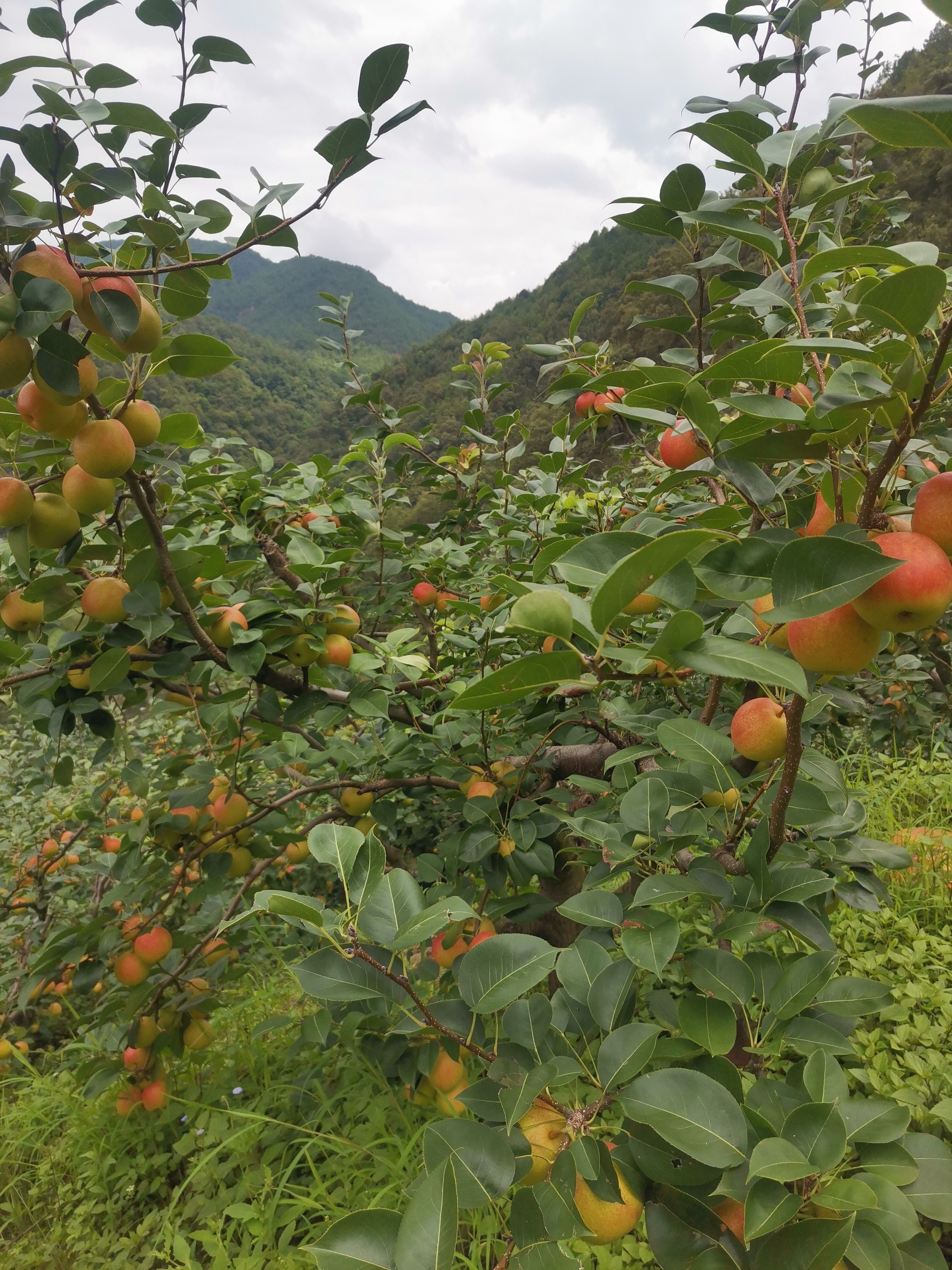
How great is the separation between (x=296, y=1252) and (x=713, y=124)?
1897 mm

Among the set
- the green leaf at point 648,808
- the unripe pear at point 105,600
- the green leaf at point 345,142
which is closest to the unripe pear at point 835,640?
the green leaf at point 648,808

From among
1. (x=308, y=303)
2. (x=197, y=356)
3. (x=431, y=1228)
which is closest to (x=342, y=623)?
(x=197, y=356)

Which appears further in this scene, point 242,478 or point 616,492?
point 616,492

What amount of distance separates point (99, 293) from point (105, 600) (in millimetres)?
420

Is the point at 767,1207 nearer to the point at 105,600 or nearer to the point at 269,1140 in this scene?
the point at 105,600

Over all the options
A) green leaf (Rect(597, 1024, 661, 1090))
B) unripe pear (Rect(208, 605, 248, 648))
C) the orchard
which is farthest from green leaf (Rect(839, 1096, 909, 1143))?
unripe pear (Rect(208, 605, 248, 648))

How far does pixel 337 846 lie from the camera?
0.57 metres

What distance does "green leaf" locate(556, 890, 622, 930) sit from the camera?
0.57 meters

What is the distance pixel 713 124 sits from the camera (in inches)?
20.0

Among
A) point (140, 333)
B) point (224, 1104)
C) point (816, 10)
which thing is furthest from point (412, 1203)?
point (224, 1104)

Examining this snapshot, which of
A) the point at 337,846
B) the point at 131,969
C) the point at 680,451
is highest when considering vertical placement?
the point at 680,451

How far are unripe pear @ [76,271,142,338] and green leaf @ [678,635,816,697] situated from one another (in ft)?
2.16

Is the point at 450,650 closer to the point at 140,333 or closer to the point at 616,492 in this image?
the point at 616,492

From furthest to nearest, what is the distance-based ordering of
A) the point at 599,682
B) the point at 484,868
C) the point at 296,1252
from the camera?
the point at 296,1252, the point at 484,868, the point at 599,682
